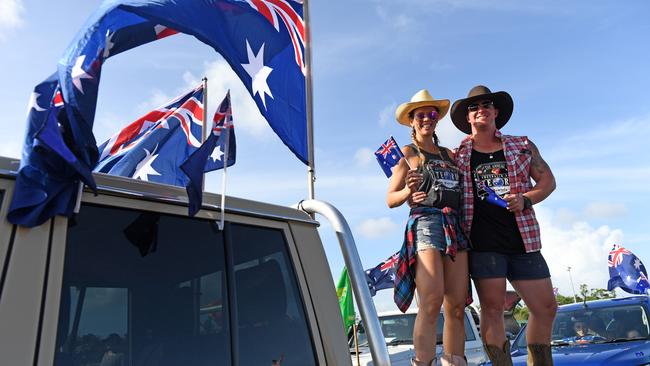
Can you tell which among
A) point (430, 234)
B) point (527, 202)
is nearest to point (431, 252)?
point (430, 234)

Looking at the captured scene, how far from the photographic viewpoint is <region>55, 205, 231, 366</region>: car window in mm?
1505

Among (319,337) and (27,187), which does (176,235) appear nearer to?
(27,187)

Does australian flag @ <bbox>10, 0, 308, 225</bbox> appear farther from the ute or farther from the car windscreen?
the car windscreen

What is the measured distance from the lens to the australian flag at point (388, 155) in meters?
3.10

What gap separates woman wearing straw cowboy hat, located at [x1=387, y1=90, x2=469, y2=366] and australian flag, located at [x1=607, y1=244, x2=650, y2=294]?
446 inches

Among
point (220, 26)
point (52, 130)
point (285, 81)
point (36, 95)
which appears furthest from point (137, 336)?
point (285, 81)

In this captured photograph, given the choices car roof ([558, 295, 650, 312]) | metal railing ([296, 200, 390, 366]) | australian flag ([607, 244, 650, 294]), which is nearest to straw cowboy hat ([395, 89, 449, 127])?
metal railing ([296, 200, 390, 366])

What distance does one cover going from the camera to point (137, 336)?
5.16 feet

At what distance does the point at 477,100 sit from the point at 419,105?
1.18ft

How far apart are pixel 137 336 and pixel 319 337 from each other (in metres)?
0.60

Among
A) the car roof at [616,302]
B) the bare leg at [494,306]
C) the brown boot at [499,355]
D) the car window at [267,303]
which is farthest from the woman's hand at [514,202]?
the car roof at [616,302]

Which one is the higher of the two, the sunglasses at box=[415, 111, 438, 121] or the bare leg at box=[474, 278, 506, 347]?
the sunglasses at box=[415, 111, 438, 121]

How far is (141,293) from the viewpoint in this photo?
5.33ft

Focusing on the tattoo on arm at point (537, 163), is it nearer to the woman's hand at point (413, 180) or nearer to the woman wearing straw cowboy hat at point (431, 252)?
the woman wearing straw cowboy hat at point (431, 252)
